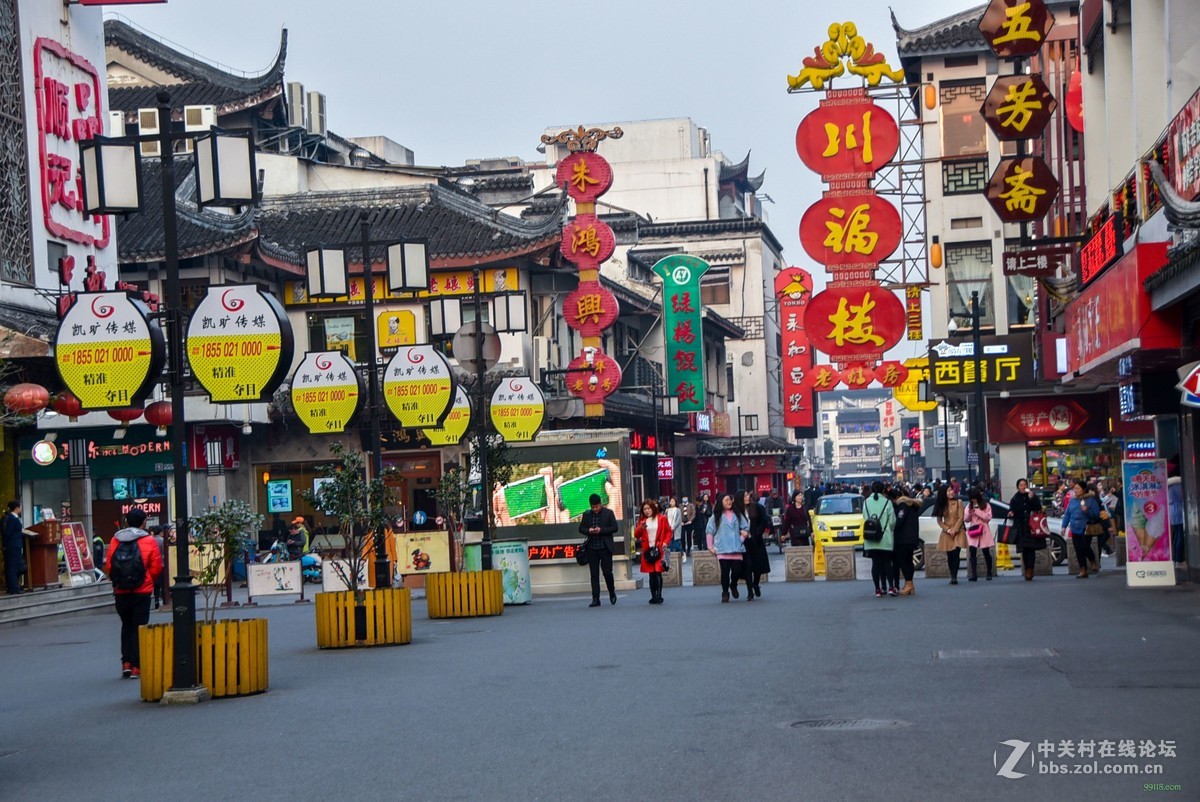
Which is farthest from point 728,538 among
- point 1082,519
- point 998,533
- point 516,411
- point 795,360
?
point 795,360

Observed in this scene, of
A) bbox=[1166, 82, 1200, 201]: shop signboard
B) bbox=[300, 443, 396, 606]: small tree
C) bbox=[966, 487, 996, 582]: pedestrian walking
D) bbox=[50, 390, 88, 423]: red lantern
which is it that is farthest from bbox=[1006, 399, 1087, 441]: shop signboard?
bbox=[300, 443, 396, 606]: small tree

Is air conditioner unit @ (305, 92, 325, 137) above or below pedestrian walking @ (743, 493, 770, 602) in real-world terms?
above

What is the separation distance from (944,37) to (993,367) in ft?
46.3

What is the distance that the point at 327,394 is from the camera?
2197cm

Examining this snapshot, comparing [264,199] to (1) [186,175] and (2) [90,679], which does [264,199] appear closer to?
(1) [186,175]

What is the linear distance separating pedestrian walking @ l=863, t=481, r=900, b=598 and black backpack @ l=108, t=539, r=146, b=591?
1120cm

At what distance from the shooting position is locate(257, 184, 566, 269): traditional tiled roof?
45.7 metres

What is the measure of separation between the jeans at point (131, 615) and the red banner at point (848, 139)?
19490mm

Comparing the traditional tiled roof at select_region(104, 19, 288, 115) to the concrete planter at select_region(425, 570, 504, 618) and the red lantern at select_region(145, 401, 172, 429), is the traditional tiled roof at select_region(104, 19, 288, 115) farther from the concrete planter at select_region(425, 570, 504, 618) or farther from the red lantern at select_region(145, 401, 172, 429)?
the concrete planter at select_region(425, 570, 504, 618)

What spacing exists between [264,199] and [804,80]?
76.3ft

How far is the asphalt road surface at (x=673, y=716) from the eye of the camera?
902cm

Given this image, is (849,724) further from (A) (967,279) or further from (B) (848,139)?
(A) (967,279)

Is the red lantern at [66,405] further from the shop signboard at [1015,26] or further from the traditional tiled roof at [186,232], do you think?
the shop signboard at [1015,26]

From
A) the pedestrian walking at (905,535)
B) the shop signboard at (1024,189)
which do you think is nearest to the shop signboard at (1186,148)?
the shop signboard at (1024,189)
